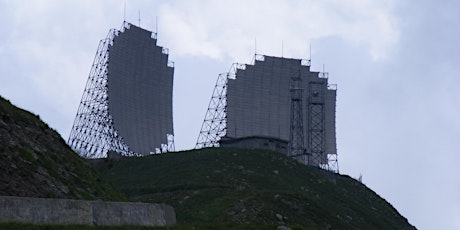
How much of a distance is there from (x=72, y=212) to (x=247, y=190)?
143ft

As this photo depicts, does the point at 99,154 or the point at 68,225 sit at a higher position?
the point at 99,154

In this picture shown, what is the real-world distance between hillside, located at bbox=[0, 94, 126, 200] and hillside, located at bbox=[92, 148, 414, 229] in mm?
16336

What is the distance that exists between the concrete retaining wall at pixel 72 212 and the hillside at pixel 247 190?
23.5 metres

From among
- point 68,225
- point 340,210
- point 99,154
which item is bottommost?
point 68,225

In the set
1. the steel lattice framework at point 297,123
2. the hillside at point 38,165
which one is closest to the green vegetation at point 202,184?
the hillside at point 38,165

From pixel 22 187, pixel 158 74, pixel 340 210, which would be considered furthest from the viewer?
pixel 158 74

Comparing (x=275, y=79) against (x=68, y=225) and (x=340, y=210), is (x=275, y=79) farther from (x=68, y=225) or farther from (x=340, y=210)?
(x=68, y=225)

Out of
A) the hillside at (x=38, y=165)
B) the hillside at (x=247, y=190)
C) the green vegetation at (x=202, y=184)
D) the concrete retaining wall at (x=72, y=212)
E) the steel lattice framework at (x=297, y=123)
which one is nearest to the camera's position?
the concrete retaining wall at (x=72, y=212)

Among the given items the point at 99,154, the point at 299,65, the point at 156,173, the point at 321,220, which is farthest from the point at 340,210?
the point at 299,65

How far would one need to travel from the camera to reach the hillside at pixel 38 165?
124ft

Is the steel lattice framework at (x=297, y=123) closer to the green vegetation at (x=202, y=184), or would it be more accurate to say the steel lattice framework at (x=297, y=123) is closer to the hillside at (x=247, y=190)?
the green vegetation at (x=202, y=184)

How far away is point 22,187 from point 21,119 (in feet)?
24.9

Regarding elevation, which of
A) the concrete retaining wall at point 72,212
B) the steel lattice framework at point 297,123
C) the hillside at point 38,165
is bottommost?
the concrete retaining wall at point 72,212

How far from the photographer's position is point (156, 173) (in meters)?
87.2
